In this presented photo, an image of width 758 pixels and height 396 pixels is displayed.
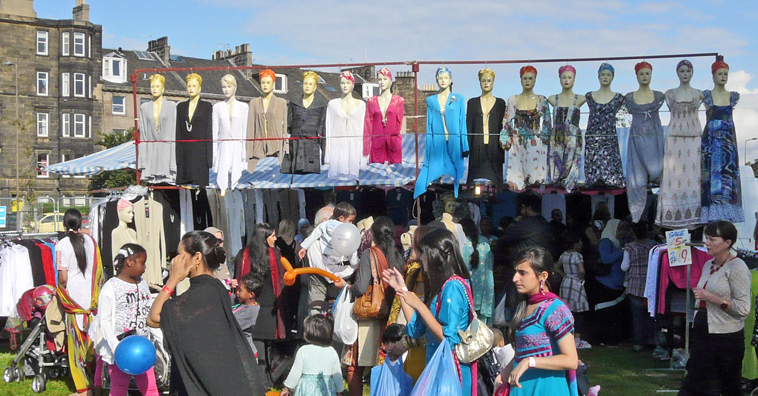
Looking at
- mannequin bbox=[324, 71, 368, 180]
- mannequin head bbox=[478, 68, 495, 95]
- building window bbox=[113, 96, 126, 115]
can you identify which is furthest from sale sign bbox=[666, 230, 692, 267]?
building window bbox=[113, 96, 126, 115]

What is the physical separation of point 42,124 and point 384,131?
37967 mm

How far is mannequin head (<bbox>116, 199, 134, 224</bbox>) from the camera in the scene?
8234mm

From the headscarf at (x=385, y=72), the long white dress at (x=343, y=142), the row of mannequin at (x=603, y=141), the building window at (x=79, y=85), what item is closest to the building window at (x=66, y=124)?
the building window at (x=79, y=85)

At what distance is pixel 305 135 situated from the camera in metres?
8.41

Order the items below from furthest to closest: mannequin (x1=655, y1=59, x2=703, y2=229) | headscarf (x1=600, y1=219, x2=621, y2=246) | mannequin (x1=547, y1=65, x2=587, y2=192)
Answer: headscarf (x1=600, y1=219, x2=621, y2=246) → mannequin (x1=547, y1=65, x2=587, y2=192) → mannequin (x1=655, y1=59, x2=703, y2=229)

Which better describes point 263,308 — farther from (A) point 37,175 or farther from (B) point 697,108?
(A) point 37,175

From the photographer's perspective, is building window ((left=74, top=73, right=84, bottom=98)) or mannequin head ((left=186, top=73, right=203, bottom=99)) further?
building window ((left=74, top=73, right=84, bottom=98))

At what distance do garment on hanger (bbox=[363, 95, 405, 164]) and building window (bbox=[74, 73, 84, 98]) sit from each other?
37.2 metres

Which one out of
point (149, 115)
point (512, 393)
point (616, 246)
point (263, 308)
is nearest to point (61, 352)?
point (263, 308)

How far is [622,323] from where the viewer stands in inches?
374

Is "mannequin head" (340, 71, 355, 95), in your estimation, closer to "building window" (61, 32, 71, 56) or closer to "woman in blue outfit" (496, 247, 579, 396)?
"woman in blue outfit" (496, 247, 579, 396)

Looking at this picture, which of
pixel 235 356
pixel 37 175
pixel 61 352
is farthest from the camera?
pixel 37 175

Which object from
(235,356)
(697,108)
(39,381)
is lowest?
(39,381)

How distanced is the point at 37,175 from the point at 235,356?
4108 cm
